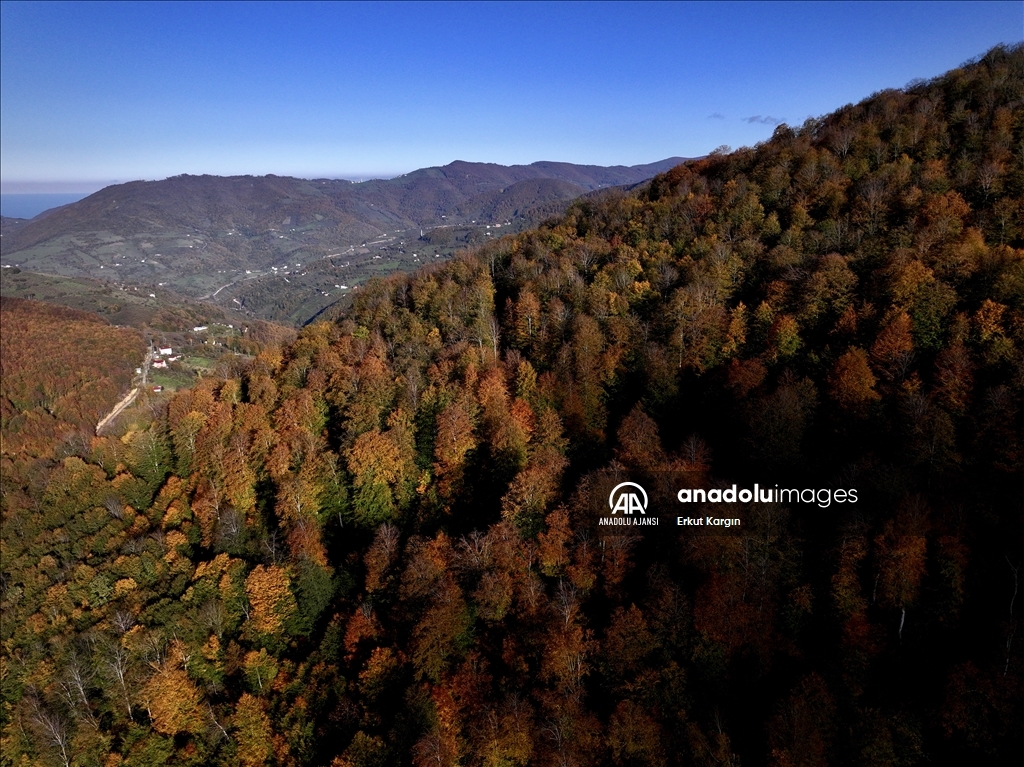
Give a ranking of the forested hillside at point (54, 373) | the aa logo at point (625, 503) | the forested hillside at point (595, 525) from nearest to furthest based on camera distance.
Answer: the forested hillside at point (595, 525) < the aa logo at point (625, 503) < the forested hillside at point (54, 373)

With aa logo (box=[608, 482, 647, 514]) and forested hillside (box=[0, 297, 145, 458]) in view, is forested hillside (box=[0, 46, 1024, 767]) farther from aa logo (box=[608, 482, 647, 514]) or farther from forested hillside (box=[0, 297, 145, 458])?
forested hillside (box=[0, 297, 145, 458])

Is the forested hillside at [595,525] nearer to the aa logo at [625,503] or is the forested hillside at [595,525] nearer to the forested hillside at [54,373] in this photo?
the aa logo at [625,503]

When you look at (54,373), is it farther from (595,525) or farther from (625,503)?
(625,503)

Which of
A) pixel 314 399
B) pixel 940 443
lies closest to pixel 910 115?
pixel 940 443

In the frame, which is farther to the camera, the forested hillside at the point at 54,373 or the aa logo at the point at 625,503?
the forested hillside at the point at 54,373

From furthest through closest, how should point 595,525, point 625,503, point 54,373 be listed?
point 54,373 → point 625,503 → point 595,525

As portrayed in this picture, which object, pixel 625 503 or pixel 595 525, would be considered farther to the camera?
pixel 625 503

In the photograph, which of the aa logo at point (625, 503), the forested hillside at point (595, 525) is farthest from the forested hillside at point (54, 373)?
the aa logo at point (625, 503)

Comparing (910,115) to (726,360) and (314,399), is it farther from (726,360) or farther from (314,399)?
(314,399)

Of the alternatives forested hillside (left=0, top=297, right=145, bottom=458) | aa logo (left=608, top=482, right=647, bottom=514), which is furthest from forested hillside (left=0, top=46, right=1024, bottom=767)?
forested hillside (left=0, top=297, right=145, bottom=458)

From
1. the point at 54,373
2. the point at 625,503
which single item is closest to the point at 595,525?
the point at 625,503
